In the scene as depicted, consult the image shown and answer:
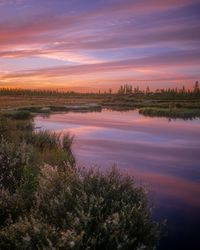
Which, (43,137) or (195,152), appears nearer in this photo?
(43,137)

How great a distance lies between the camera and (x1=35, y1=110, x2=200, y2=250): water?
39.0ft

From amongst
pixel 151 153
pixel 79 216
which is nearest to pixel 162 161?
pixel 151 153

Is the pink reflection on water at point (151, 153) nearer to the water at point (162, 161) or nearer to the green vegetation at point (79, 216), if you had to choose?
the water at point (162, 161)

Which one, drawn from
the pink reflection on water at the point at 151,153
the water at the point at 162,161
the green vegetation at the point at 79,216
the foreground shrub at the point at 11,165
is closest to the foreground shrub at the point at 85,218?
the green vegetation at the point at 79,216

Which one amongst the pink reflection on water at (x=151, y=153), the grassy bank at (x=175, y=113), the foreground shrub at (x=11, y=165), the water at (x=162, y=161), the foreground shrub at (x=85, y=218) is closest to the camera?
the foreground shrub at (x=85, y=218)

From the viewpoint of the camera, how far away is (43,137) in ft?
72.7

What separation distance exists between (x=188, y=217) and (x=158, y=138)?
21074 mm

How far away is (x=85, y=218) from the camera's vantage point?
739 centimetres

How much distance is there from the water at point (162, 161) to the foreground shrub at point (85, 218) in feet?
6.56

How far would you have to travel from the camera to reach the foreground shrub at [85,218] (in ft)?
23.7

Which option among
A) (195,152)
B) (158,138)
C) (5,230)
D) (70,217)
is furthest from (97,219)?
(158,138)

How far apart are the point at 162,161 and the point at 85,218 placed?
621 inches

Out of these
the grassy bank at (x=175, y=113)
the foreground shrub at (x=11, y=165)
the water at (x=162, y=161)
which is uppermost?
the foreground shrub at (x=11, y=165)

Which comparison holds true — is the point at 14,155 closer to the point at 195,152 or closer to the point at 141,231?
the point at 141,231
